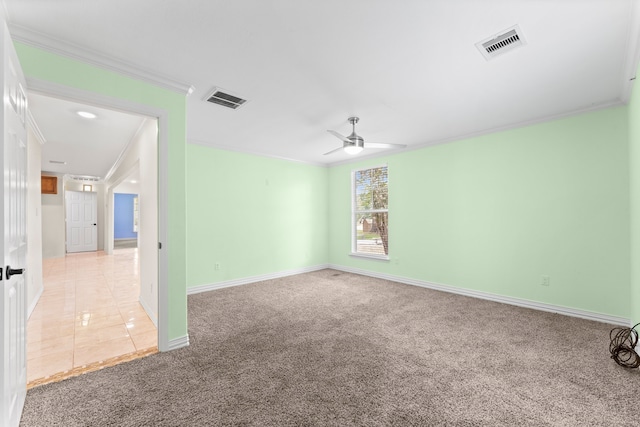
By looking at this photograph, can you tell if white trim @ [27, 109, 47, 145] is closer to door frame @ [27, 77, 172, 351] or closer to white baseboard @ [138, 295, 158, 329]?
door frame @ [27, 77, 172, 351]

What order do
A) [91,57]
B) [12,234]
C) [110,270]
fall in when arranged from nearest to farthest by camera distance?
[12,234]
[91,57]
[110,270]

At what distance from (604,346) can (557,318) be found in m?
0.74

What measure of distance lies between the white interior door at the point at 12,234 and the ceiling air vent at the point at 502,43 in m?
2.92

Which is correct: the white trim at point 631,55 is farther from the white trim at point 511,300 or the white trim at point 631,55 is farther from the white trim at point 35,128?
the white trim at point 35,128

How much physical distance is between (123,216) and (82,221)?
10.0ft

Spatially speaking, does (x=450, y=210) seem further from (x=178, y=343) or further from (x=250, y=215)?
(x=178, y=343)

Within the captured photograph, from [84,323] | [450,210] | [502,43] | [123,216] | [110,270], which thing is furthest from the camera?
[123,216]

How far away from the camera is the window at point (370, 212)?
5645 millimetres

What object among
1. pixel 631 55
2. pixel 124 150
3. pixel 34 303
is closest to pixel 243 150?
pixel 124 150

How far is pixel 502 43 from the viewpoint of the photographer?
2094mm

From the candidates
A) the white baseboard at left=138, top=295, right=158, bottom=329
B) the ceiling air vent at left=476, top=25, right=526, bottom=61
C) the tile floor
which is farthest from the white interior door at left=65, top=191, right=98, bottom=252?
the ceiling air vent at left=476, top=25, right=526, bottom=61

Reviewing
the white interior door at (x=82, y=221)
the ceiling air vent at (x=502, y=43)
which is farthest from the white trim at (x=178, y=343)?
the white interior door at (x=82, y=221)

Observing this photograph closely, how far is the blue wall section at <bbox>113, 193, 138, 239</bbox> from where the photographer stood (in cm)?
1239

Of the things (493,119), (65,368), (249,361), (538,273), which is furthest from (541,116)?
(65,368)
